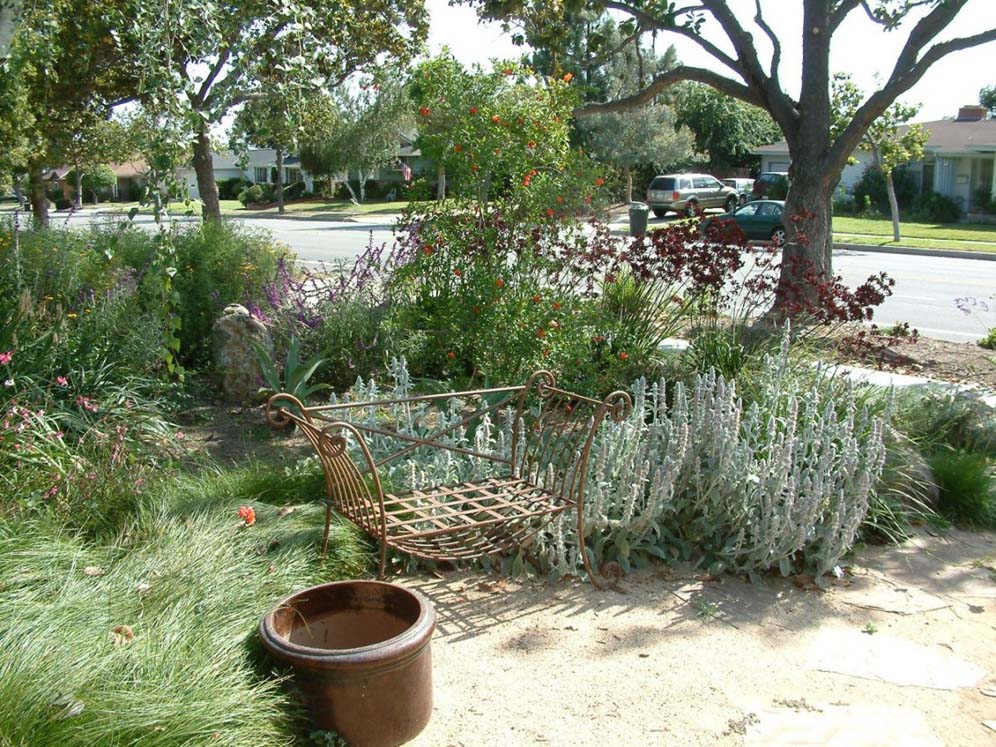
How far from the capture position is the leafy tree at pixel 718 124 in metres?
50.7

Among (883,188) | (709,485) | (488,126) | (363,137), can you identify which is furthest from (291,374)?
(363,137)

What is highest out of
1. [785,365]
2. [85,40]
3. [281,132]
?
[85,40]

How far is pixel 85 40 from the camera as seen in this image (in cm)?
1169

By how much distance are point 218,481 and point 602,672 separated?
7.59 ft

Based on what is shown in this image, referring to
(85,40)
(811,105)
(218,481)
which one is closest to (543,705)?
(218,481)

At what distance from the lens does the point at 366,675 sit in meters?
2.95

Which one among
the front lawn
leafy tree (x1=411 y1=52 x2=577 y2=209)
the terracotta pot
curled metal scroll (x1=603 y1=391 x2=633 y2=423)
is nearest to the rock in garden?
leafy tree (x1=411 y1=52 x2=577 y2=209)

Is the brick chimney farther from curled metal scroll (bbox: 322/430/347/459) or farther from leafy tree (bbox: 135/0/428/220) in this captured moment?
curled metal scroll (bbox: 322/430/347/459)

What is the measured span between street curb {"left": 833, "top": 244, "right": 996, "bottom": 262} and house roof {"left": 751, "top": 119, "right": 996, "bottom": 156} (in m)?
11.6

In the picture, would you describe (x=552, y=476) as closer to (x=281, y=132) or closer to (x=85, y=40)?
(x=281, y=132)

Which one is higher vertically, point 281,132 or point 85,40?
point 85,40

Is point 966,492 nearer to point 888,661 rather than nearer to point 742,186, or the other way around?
point 888,661

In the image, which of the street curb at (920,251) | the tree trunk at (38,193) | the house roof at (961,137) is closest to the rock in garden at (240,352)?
the tree trunk at (38,193)

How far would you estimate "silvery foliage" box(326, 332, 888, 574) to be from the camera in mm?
4562
